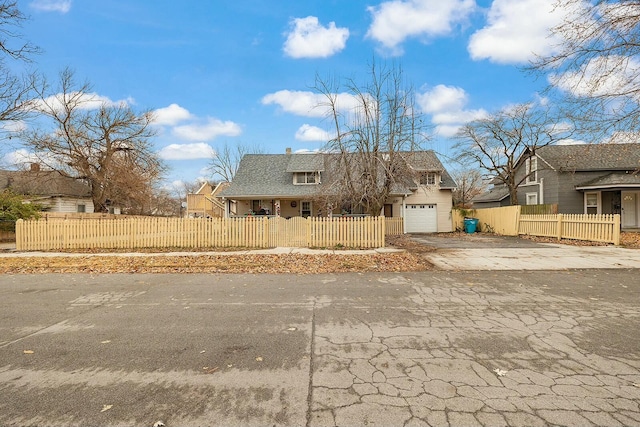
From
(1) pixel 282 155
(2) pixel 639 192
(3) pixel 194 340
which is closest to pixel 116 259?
(3) pixel 194 340

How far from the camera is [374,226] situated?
1341 centimetres

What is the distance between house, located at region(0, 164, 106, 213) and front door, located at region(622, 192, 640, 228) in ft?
132

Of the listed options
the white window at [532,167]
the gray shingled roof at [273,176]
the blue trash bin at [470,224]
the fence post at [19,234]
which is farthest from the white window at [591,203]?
the fence post at [19,234]

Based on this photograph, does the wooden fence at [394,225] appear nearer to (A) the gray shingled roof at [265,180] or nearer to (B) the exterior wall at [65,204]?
(A) the gray shingled roof at [265,180]

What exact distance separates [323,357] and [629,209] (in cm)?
2700

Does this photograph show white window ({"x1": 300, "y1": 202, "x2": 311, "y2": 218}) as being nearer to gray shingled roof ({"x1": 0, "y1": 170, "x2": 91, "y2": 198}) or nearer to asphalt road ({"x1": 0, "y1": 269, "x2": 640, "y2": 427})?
asphalt road ({"x1": 0, "y1": 269, "x2": 640, "y2": 427})

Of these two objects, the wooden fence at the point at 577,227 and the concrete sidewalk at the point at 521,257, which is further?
the wooden fence at the point at 577,227

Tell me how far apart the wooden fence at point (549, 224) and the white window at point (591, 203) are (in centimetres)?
618

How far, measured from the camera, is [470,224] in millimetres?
23812

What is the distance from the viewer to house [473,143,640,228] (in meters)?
21.0

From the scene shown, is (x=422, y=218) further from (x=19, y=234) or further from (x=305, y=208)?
(x=19, y=234)

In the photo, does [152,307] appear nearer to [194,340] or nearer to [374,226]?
[194,340]

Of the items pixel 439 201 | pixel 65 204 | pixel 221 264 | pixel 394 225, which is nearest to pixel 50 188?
pixel 65 204

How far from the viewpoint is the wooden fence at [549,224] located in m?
14.0
